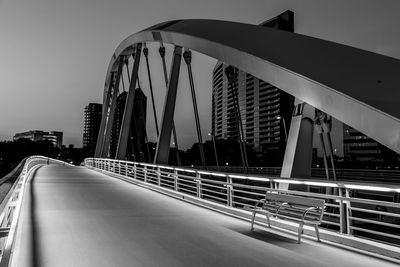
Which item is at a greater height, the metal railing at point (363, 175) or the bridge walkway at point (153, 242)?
the metal railing at point (363, 175)

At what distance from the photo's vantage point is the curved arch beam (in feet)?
20.9

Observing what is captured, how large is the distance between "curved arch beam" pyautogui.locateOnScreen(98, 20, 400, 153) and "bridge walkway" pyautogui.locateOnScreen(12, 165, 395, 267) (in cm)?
213

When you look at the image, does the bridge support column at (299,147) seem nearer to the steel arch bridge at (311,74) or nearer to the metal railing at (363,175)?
the steel arch bridge at (311,74)

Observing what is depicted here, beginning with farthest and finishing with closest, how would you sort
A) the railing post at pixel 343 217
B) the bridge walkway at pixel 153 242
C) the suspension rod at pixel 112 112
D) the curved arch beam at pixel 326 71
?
the suspension rod at pixel 112 112
the curved arch beam at pixel 326 71
the railing post at pixel 343 217
the bridge walkway at pixel 153 242

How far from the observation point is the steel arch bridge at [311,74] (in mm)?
6438

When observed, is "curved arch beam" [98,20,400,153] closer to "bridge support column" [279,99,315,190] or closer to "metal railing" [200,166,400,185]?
"bridge support column" [279,99,315,190]

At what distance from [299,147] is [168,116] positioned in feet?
28.9

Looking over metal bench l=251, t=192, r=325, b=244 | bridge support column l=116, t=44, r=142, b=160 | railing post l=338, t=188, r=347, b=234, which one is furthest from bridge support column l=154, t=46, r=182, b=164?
railing post l=338, t=188, r=347, b=234

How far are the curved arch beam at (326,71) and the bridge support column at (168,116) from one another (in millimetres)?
6152

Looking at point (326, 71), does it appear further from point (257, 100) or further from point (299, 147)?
point (257, 100)

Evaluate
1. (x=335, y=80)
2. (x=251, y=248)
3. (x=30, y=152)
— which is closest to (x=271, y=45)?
(x=335, y=80)

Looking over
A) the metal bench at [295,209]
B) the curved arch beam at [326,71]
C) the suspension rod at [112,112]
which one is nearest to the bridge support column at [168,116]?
the curved arch beam at [326,71]

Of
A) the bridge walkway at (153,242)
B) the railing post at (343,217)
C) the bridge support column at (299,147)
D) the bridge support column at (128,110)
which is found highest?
the bridge support column at (128,110)

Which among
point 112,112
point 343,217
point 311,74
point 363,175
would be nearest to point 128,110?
point 112,112
